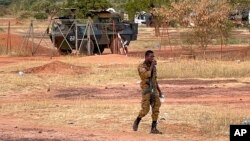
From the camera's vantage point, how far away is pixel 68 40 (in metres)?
38.1

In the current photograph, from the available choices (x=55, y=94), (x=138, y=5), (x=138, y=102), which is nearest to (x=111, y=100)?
(x=138, y=102)

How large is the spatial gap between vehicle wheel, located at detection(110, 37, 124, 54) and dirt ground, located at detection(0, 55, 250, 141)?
32.6ft

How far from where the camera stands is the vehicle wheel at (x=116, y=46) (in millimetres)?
39000

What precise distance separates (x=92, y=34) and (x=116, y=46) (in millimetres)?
2037

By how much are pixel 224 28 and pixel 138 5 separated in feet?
87.5

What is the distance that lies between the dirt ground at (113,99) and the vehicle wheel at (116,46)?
32.6 feet

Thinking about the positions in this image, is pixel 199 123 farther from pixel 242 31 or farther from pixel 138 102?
pixel 242 31

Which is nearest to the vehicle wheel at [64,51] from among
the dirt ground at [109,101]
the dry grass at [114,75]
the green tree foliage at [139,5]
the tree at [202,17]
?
the tree at [202,17]

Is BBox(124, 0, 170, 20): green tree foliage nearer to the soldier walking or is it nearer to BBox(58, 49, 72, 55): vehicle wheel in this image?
BBox(58, 49, 72, 55): vehicle wheel

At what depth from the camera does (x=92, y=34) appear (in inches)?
1491

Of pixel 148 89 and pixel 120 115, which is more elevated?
pixel 148 89

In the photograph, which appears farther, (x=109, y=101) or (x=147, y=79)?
(x=109, y=101)

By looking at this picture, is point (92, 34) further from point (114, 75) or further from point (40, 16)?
point (40, 16)

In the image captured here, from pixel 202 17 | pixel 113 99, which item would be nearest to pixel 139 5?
pixel 202 17
